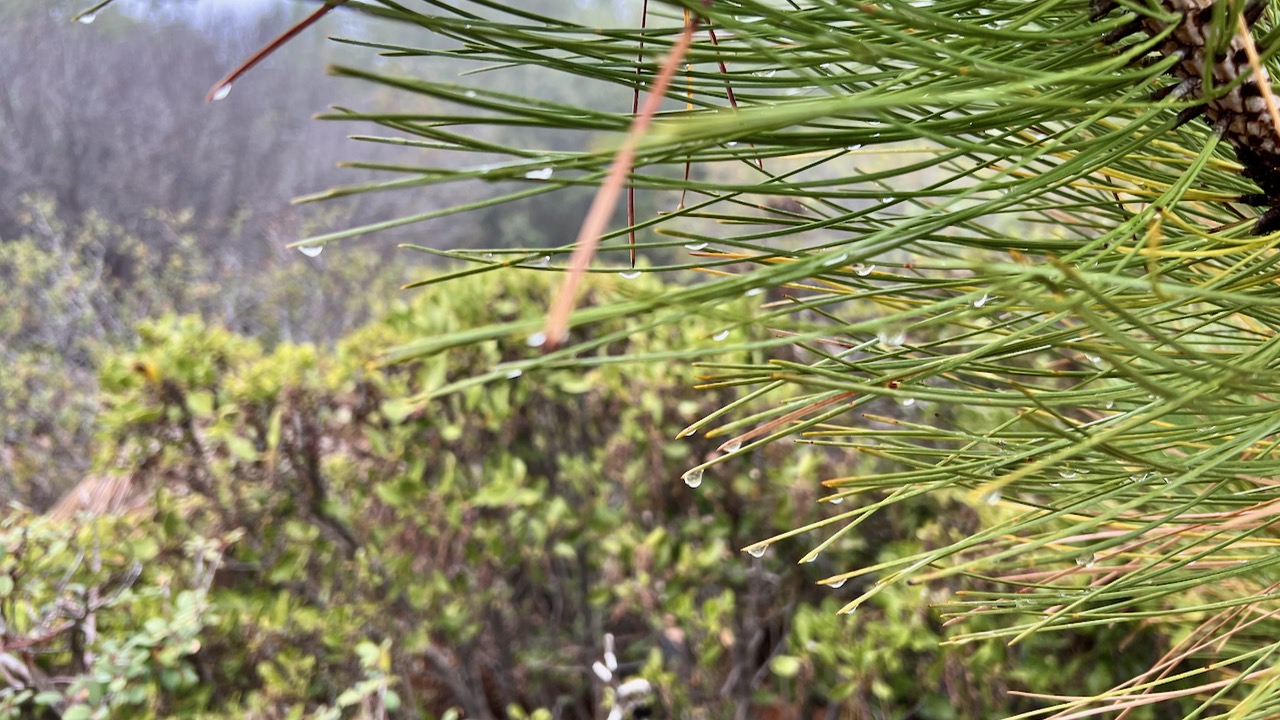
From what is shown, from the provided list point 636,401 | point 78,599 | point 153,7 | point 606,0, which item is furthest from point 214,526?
point 606,0

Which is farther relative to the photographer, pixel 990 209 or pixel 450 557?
pixel 450 557

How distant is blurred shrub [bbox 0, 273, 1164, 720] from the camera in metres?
1.56

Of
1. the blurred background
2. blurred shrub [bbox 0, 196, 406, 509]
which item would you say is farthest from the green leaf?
blurred shrub [bbox 0, 196, 406, 509]

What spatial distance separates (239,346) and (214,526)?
0.47 metres

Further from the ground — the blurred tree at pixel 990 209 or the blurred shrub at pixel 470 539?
the blurred tree at pixel 990 209

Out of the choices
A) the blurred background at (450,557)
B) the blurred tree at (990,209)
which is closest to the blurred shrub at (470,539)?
the blurred background at (450,557)

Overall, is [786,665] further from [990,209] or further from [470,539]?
[990,209]

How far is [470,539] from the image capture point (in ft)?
6.19

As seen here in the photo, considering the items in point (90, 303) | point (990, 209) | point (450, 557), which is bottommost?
point (90, 303)

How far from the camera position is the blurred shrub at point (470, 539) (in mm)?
1564

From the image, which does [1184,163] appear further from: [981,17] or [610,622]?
[610,622]

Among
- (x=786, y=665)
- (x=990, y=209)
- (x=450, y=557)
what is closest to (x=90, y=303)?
(x=450, y=557)

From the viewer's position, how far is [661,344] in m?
1.92

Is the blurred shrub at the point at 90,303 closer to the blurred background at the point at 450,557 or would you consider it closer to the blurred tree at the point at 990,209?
the blurred background at the point at 450,557
